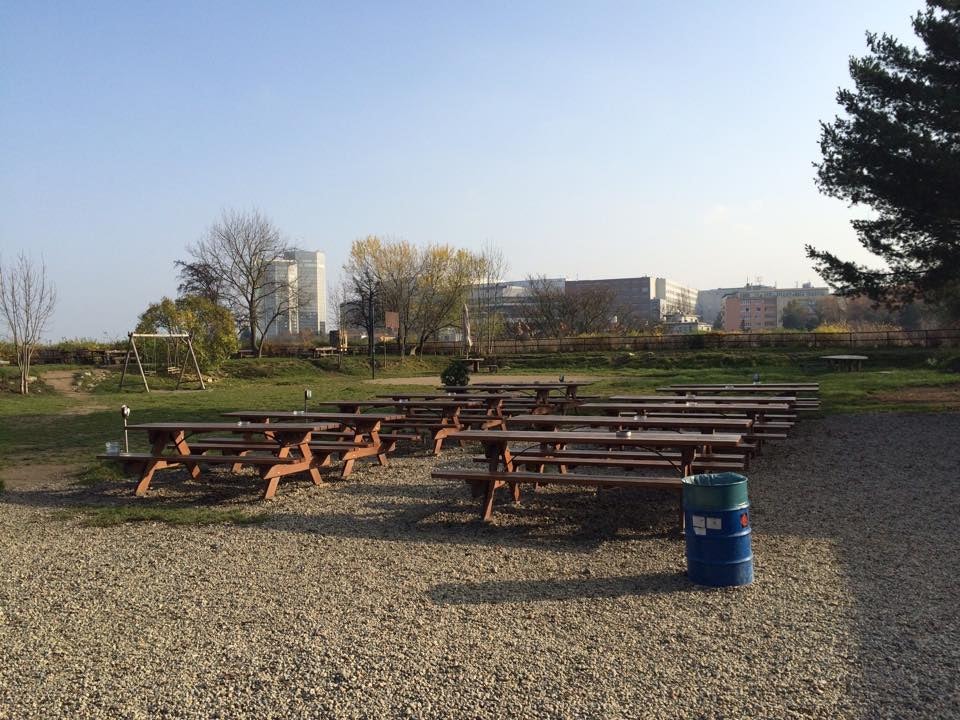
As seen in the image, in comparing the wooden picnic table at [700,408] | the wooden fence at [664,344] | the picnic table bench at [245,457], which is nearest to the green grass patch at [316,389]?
the picnic table bench at [245,457]

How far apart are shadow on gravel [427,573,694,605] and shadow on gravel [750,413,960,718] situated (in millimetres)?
1021

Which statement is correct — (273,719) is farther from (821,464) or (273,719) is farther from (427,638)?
(821,464)

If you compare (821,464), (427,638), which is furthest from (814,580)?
(821,464)

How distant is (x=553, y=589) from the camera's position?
4551 millimetres

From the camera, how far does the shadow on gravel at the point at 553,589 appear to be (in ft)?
14.4

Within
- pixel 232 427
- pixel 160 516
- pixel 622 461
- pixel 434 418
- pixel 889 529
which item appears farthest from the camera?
pixel 434 418

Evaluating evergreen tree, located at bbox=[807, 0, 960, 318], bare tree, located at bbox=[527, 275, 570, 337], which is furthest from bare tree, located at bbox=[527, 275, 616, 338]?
evergreen tree, located at bbox=[807, 0, 960, 318]

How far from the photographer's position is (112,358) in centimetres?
3028

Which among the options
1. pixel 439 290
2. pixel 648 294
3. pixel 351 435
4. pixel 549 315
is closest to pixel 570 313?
pixel 549 315

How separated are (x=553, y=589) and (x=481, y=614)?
59 centimetres

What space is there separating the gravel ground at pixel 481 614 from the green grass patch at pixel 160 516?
15cm

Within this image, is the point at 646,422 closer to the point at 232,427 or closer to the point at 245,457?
the point at 245,457

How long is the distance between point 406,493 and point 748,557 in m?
3.75

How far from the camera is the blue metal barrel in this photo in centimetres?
448
